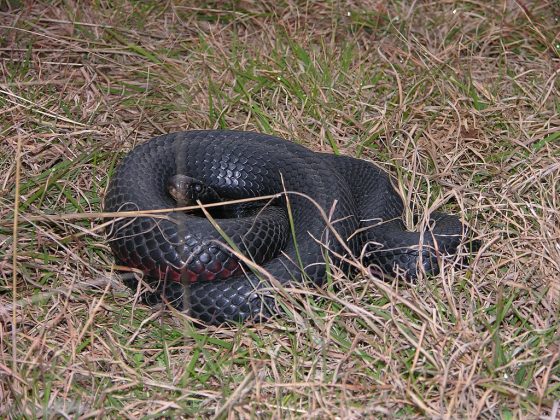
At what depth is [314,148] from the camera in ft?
17.9

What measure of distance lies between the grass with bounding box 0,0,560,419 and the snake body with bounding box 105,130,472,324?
0.15 meters

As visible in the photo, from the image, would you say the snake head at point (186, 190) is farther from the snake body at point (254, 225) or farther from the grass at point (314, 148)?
the grass at point (314, 148)

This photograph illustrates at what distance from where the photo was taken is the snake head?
4645mm

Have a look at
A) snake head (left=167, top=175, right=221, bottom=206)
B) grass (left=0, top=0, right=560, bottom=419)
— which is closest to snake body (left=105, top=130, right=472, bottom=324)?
snake head (left=167, top=175, right=221, bottom=206)

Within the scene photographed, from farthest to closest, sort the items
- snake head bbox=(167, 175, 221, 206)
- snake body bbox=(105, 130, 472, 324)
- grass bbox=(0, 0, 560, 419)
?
snake head bbox=(167, 175, 221, 206)
snake body bbox=(105, 130, 472, 324)
grass bbox=(0, 0, 560, 419)

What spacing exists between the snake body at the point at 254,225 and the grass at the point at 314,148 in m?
0.15

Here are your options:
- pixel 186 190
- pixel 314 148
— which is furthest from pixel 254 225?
pixel 314 148

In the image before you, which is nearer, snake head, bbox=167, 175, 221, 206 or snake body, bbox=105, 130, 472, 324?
snake body, bbox=105, 130, 472, 324

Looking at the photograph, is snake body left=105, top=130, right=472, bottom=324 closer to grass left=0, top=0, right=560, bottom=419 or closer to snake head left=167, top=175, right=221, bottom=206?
snake head left=167, top=175, right=221, bottom=206

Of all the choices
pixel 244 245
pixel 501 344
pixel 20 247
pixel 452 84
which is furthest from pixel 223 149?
pixel 501 344

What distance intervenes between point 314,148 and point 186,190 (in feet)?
3.72

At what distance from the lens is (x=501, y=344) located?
366 centimetres

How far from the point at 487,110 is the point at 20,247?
314 cm

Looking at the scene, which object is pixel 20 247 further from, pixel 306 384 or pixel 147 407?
pixel 306 384
